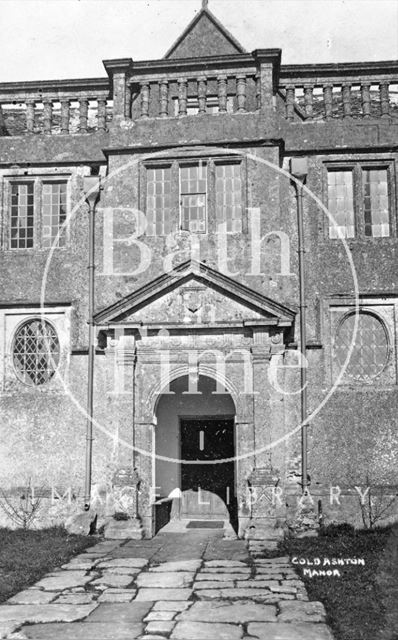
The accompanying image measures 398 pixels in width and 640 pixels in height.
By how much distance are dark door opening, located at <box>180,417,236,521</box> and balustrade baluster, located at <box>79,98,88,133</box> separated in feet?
23.5

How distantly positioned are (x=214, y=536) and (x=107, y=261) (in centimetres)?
622

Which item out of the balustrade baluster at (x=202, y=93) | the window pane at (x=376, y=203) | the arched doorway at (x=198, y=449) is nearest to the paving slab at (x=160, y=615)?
the arched doorway at (x=198, y=449)

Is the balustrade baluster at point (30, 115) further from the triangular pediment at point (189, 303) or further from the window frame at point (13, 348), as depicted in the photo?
the triangular pediment at point (189, 303)

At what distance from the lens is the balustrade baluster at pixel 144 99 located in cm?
1659

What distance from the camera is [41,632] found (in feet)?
26.0

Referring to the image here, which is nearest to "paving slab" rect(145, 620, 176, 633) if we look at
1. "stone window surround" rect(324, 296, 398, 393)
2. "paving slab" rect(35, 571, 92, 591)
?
"paving slab" rect(35, 571, 92, 591)

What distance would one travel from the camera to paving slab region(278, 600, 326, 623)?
27.5ft

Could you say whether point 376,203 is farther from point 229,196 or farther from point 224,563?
point 224,563

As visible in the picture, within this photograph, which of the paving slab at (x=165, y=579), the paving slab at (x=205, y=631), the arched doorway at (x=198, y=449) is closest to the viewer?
the paving slab at (x=205, y=631)

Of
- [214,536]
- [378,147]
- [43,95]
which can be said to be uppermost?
[43,95]

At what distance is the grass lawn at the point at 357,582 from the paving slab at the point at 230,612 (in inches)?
28.8

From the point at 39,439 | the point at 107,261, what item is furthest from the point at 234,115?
the point at 39,439

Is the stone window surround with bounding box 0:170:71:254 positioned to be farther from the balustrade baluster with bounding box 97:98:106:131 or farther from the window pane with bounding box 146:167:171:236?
the window pane with bounding box 146:167:171:236

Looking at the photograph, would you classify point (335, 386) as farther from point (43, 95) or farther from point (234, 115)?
point (43, 95)
